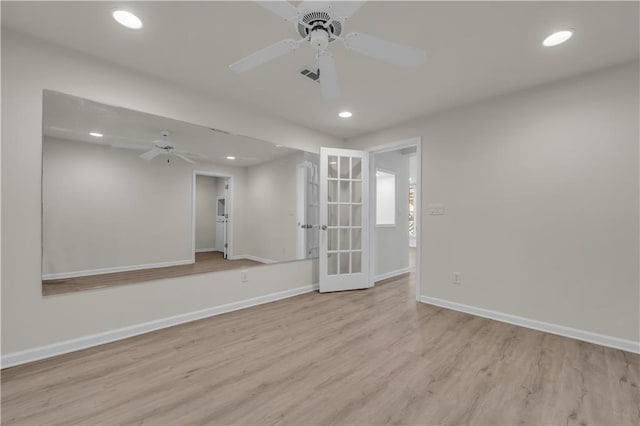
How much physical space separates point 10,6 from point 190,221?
195cm

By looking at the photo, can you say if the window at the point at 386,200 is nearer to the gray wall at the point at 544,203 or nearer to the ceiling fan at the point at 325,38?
the gray wall at the point at 544,203

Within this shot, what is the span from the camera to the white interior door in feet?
13.1

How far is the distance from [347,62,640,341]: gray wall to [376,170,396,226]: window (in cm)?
150

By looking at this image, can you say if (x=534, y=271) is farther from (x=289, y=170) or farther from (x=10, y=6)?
(x=10, y=6)

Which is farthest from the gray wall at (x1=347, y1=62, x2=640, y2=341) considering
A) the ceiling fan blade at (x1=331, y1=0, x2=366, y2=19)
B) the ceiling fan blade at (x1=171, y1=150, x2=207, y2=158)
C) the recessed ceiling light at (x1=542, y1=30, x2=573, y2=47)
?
the ceiling fan blade at (x1=171, y1=150, x2=207, y2=158)

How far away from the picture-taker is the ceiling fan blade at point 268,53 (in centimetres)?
154

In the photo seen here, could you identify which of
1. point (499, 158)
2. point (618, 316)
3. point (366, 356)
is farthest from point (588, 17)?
point (366, 356)

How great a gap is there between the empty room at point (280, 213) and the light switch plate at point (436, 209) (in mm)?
29

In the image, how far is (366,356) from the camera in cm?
212

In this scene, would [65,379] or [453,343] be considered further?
[453,343]

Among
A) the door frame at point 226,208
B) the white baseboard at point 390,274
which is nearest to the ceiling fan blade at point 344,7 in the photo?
the door frame at point 226,208

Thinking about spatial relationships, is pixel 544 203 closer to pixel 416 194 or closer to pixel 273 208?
pixel 416 194

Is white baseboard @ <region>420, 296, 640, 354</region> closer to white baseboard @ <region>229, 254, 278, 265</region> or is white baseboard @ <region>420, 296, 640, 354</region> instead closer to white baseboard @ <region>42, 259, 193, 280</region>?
white baseboard @ <region>229, 254, 278, 265</region>

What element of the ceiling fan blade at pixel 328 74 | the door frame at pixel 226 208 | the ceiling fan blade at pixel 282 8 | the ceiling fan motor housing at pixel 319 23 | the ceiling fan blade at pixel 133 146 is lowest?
the door frame at pixel 226 208
